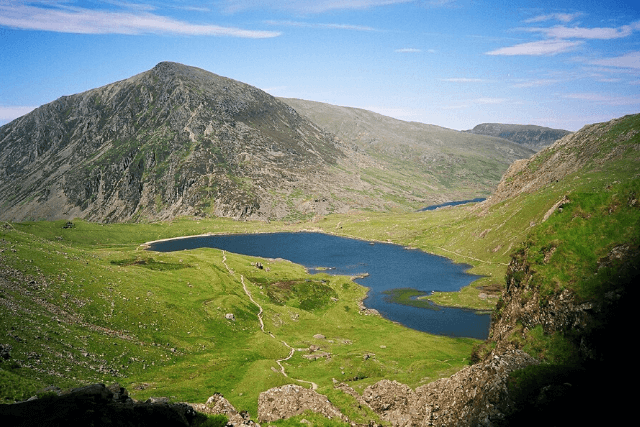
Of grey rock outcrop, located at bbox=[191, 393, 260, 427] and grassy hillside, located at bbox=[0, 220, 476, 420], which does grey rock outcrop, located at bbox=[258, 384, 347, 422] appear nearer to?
grassy hillside, located at bbox=[0, 220, 476, 420]

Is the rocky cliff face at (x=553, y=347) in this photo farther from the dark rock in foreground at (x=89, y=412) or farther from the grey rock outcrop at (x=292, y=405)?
the dark rock in foreground at (x=89, y=412)

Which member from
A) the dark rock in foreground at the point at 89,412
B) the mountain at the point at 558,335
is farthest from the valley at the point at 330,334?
the dark rock in foreground at the point at 89,412

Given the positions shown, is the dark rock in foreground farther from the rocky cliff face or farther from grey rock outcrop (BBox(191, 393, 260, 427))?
the rocky cliff face

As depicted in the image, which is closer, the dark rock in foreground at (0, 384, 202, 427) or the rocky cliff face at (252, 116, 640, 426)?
the dark rock in foreground at (0, 384, 202, 427)

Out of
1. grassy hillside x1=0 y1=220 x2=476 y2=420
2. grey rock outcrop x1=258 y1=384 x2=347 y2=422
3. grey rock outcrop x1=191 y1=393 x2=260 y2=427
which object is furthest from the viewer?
grassy hillside x1=0 y1=220 x2=476 y2=420

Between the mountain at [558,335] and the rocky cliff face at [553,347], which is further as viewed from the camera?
the mountain at [558,335]

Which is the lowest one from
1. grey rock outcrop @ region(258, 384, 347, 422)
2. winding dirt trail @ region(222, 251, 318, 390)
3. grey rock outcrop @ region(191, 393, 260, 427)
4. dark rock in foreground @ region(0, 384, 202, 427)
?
winding dirt trail @ region(222, 251, 318, 390)

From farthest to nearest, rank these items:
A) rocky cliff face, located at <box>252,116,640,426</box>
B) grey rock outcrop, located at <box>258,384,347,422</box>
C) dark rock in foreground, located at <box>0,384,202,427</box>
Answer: grey rock outcrop, located at <box>258,384,347,422</box>
rocky cliff face, located at <box>252,116,640,426</box>
dark rock in foreground, located at <box>0,384,202,427</box>

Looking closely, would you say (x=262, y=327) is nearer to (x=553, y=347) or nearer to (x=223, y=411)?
(x=223, y=411)

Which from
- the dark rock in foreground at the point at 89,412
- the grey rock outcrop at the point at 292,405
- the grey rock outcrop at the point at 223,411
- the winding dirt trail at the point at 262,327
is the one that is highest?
the dark rock in foreground at the point at 89,412

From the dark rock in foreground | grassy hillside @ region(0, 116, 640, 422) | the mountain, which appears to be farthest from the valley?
the dark rock in foreground

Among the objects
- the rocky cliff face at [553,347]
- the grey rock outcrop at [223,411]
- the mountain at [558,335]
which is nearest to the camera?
the rocky cliff face at [553,347]

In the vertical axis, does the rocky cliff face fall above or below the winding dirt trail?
above
